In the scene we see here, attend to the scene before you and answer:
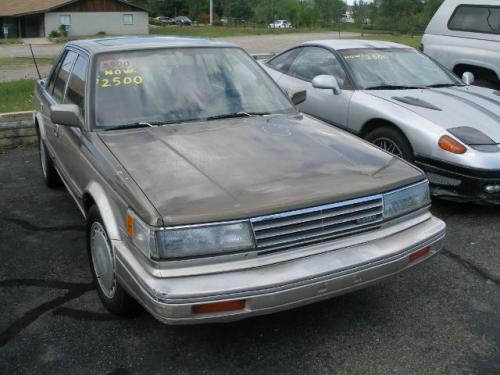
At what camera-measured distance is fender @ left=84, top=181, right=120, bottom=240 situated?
9.57 feet

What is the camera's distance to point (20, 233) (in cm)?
449

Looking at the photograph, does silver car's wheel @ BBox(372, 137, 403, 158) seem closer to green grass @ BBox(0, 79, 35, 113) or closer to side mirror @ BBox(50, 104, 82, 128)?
side mirror @ BBox(50, 104, 82, 128)

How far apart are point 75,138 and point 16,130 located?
369cm

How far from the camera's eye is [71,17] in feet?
176

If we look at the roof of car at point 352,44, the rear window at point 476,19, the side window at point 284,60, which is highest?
the rear window at point 476,19

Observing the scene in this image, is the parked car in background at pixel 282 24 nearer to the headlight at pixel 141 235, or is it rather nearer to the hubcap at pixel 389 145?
the hubcap at pixel 389 145

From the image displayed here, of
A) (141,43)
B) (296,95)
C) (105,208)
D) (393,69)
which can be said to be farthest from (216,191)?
(393,69)

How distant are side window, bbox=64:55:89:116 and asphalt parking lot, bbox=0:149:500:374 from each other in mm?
1144

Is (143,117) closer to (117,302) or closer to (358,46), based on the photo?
(117,302)

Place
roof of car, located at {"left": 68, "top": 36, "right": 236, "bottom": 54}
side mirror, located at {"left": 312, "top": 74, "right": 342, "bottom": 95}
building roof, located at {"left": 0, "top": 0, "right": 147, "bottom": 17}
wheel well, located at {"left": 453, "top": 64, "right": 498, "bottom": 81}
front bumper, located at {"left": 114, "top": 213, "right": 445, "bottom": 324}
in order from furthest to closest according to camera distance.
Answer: building roof, located at {"left": 0, "top": 0, "right": 147, "bottom": 17}
wheel well, located at {"left": 453, "top": 64, "right": 498, "bottom": 81}
side mirror, located at {"left": 312, "top": 74, "right": 342, "bottom": 95}
roof of car, located at {"left": 68, "top": 36, "right": 236, "bottom": 54}
front bumper, located at {"left": 114, "top": 213, "right": 445, "bottom": 324}

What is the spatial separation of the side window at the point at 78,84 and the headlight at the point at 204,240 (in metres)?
1.57

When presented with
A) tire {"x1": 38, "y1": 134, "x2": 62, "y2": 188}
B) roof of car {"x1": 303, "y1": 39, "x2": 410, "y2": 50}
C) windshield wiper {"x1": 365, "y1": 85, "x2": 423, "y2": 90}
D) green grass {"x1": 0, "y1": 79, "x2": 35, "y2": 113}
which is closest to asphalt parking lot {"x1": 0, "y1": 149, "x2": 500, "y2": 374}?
tire {"x1": 38, "y1": 134, "x2": 62, "y2": 188}

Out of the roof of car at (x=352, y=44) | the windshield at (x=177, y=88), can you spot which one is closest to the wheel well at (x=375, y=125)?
the roof of car at (x=352, y=44)

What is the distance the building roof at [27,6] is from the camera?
51.9m
